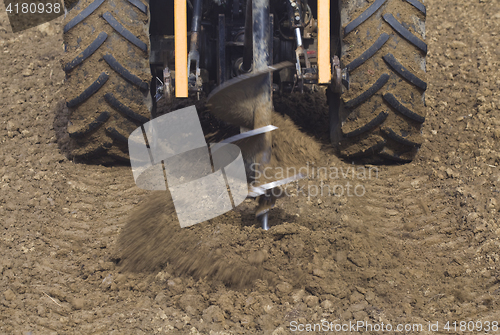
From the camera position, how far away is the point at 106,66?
2.79 m

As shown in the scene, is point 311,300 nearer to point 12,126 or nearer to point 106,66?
point 106,66

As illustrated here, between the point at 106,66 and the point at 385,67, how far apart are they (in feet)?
5.97

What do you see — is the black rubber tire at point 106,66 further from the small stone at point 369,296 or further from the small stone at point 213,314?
the small stone at point 369,296

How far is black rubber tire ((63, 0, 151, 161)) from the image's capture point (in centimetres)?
276

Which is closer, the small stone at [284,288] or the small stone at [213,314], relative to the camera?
the small stone at [213,314]

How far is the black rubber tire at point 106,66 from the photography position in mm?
2760

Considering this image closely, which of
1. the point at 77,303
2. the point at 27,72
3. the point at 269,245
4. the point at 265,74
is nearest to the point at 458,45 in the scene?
the point at 265,74

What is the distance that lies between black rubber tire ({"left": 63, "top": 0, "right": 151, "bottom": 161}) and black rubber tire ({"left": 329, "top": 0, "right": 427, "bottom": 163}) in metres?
1.36

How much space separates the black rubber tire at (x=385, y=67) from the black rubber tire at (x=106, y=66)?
1364 mm

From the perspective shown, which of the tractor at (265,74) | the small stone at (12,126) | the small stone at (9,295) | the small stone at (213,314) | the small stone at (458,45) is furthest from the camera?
the small stone at (458,45)

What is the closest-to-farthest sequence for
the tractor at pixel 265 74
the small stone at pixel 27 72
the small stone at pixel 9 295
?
1. the small stone at pixel 9 295
2. the tractor at pixel 265 74
3. the small stone at pixel 27 72

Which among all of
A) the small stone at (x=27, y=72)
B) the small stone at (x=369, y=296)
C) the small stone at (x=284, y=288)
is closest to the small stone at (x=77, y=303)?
the small stone at (x=284, y=288)

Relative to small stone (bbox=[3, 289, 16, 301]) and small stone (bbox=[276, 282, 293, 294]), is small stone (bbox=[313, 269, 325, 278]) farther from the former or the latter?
small stone (bbox=[3, 289, 16, 301])

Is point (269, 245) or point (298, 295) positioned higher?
point (269, 245)
